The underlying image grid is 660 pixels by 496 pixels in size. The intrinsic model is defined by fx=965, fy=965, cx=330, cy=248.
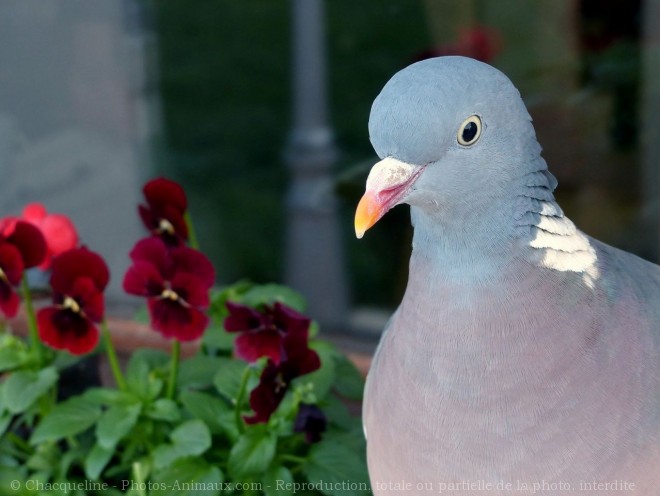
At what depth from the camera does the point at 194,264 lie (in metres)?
1.28

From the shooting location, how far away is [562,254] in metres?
0.93

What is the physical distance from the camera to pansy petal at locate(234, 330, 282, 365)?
49.4 inches

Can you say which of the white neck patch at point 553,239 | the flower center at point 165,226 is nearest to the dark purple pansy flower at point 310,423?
the flower center at point 165,226

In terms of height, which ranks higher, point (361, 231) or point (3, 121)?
point (361, 231)

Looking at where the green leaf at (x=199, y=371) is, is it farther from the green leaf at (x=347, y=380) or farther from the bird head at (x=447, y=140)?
the bird head at (x=447, y=140)

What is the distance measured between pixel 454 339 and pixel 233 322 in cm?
43

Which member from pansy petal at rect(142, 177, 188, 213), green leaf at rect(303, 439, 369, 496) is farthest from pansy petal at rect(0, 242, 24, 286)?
green leaf at rect(303, 439, 369, 496)

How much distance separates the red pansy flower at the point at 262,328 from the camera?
4.11 ft

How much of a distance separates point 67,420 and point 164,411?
135mm

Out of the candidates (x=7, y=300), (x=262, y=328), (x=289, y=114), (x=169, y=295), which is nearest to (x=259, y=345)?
(x=262, y=328)

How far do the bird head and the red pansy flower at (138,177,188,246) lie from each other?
1.95 feet

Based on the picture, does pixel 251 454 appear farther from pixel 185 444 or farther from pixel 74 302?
pixel 74 302

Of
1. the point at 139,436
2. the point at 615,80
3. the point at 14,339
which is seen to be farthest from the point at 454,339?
the point at 615,80

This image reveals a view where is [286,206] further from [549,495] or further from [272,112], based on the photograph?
[549,495]
